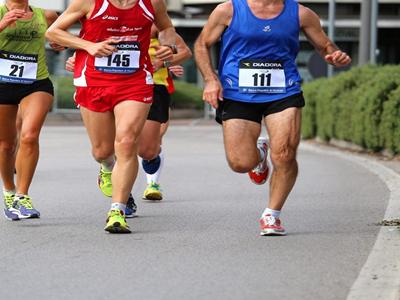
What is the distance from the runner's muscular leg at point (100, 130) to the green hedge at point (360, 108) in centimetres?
806

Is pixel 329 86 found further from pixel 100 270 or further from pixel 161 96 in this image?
pixel 100 270

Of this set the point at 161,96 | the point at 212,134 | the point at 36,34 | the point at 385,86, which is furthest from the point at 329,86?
the point at 36,34

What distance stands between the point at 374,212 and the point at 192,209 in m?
1.56

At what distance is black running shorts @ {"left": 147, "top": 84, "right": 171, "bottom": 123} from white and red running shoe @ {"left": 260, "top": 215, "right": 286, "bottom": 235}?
253 cm

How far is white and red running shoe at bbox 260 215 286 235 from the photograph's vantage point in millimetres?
8766

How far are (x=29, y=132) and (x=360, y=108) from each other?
385 inches

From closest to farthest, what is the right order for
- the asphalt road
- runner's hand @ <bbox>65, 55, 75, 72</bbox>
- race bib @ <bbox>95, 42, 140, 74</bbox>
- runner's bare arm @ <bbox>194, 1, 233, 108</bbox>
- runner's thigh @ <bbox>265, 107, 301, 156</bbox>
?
the asphalt road < runner's thigh @ <bbox>265, 107, 301, 156</bbox> < runner's bare arm @ <bbox>194, 1, 233, 108</bbox> < race bib @ <bbox>95, 42, 140, 74</bbox> < runner's hand @ <bbox>65, 55, 75, 72</bbox>

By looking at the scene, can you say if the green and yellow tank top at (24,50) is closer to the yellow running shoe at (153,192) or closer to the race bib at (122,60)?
the race bib at (122,60)

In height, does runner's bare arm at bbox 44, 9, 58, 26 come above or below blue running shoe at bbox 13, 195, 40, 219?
above

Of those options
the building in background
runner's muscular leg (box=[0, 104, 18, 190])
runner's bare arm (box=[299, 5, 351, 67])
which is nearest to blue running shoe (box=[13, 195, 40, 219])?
runner's muscular leg (box=[0, 104, 18, 190])

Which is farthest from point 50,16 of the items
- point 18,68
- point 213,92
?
point 213,92

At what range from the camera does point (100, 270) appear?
720 cm

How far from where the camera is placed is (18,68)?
384 inches

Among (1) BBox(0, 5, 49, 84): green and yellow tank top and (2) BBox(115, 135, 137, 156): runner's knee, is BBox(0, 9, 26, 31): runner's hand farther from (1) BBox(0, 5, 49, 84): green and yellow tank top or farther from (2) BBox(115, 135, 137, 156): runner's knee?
(2) BBox(115, 135, 137, 156): runner's knee
